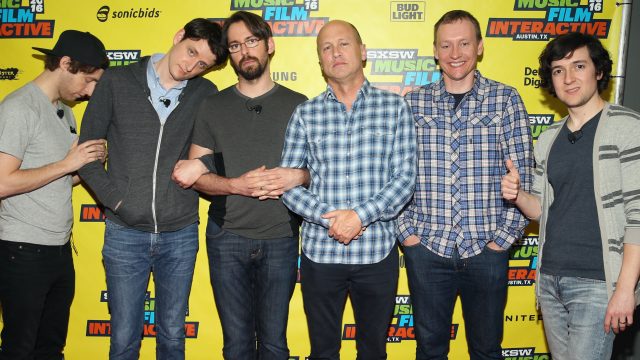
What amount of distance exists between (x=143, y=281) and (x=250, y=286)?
67 centimetres

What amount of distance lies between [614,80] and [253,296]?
9.69ft

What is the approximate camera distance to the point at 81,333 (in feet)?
11.8

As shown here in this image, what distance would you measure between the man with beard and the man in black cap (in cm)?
71

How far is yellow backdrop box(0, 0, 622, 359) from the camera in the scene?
3352mm

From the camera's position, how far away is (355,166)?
7.98 ft

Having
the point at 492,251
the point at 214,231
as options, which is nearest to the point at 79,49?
the point at 214,231

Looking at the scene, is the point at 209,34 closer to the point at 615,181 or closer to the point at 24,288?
the point at 24,288

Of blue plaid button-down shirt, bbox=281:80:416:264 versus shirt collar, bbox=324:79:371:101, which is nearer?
blue plaid button-down shirt, bbox=281:80:416:264

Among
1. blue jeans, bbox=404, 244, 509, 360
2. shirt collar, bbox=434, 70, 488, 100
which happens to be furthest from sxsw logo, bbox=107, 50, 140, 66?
blue jeans, bbox=404, 244, 509, 360

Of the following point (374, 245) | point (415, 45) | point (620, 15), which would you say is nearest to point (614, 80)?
point (620, 15)

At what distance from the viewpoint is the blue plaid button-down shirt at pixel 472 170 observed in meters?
2.52

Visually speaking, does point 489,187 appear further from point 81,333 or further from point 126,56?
point 81,333

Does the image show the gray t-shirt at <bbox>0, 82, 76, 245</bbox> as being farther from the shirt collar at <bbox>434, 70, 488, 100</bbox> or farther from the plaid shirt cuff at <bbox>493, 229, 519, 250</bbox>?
the plaid shirt cuff at <bbox>493, 229, 519, 250</bbox>

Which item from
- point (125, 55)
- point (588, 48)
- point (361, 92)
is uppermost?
point (125, 55)
